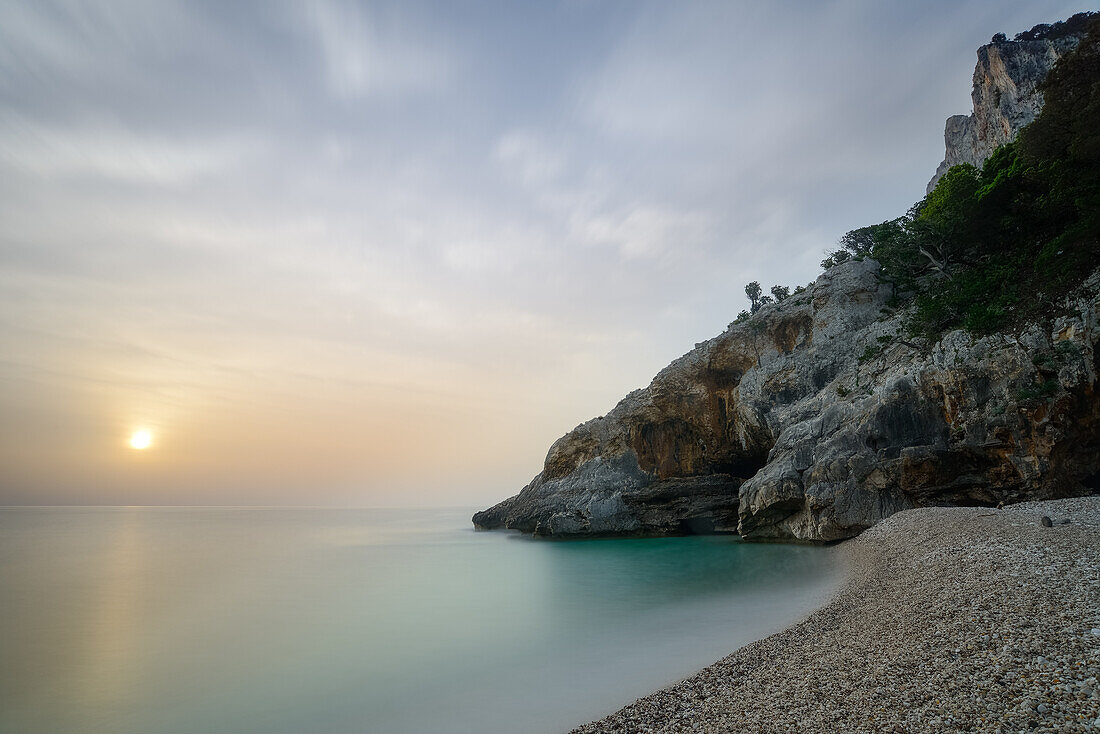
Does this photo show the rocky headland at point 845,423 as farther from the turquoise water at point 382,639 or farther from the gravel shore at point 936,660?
the gravel shore at point 936,660

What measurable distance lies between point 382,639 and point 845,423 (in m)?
20.1

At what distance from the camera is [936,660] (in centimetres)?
591

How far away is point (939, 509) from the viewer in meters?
17.2

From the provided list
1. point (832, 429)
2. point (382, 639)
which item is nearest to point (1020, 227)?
point (832, 429)

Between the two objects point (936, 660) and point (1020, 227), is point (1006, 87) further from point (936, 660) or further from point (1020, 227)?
point (936, 660)

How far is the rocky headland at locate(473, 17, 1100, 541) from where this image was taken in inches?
663

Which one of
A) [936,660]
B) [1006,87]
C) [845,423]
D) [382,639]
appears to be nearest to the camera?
[936,660]

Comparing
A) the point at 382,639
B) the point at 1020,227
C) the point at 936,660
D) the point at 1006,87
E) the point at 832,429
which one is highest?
the point at 1006,87

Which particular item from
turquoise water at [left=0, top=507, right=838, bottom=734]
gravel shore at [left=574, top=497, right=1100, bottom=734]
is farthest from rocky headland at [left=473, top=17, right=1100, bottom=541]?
gravel shore at [left=574, top=497, right=1100, bottom=734]

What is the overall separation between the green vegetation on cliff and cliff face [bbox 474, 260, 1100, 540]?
151 centimetres

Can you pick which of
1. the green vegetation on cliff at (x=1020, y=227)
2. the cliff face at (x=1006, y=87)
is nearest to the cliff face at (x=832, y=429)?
the green vegetation on cliff at (x=1020, y=227)

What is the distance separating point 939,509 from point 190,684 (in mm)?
A: 21679

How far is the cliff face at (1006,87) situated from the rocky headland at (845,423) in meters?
0.19

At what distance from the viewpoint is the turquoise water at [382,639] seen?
8477mm
